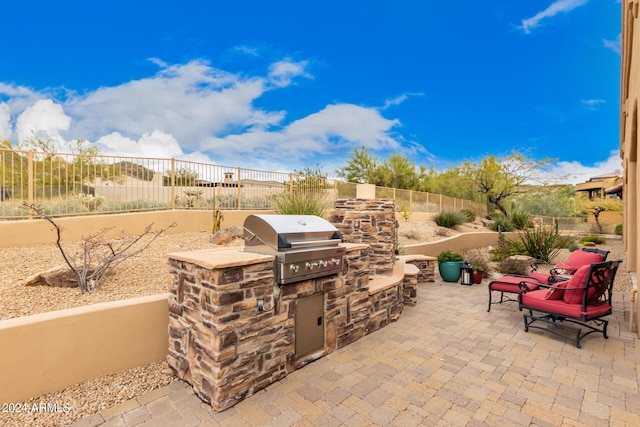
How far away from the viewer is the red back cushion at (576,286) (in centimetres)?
362

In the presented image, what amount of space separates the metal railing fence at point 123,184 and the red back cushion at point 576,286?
6892mm

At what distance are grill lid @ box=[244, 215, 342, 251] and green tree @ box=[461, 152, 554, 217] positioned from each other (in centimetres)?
2040

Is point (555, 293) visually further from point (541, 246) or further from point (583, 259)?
point (541, 246)

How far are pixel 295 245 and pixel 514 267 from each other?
718 centimetres

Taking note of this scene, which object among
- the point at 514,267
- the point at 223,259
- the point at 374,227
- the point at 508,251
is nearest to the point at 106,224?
the point at 223,259

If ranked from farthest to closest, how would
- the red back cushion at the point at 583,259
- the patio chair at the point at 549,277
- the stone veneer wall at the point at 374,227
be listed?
1. the stone veneer wall at the point at 374,227
2. the red back cushion at the point at 583,259
3. the patio chair at the point at 549,277

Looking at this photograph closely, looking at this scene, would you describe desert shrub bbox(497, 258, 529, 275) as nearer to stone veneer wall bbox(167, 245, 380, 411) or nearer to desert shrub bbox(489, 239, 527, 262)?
desert shrub bbox(489, 239, 527, 262)

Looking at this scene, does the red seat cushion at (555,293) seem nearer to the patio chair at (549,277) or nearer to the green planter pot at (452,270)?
the patio chair at (549,277)

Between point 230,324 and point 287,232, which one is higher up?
point 287,232

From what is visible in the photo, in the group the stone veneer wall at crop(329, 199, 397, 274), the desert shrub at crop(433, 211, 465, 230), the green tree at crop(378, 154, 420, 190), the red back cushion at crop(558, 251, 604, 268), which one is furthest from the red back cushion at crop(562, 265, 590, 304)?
the green tree at crop(378, 154, 420, 190)

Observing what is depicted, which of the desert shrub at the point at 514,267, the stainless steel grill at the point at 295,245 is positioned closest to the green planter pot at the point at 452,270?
the desert shrub at the point at 514,267

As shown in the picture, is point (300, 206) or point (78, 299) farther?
point (300, 206)

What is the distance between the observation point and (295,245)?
2.88 m

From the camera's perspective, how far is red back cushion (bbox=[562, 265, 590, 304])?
3623mm
